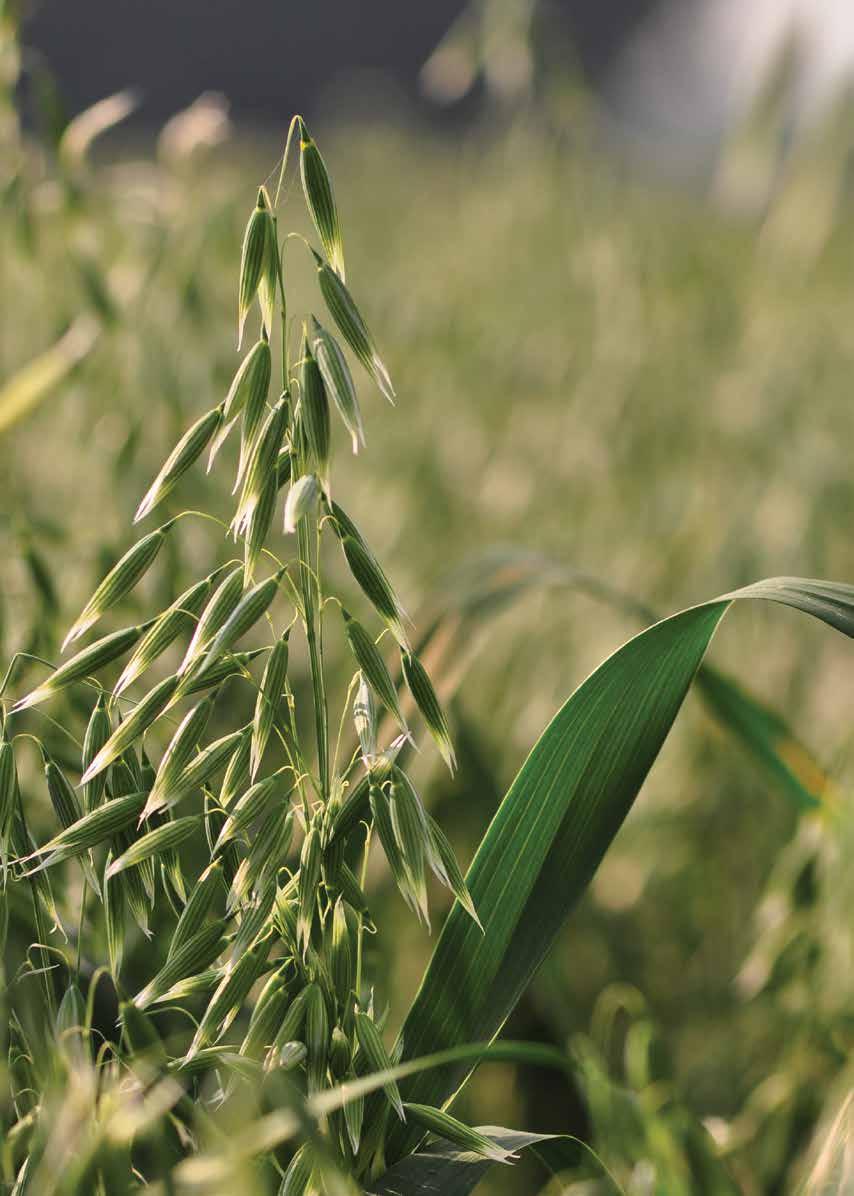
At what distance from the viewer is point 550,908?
333 millimetres

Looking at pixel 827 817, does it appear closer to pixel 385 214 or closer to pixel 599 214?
pixel 599 214

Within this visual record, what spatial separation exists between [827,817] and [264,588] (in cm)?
35

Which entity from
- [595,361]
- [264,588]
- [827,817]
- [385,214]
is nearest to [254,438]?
[264,588]

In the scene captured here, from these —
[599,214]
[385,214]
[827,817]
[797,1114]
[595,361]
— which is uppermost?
[385,214]

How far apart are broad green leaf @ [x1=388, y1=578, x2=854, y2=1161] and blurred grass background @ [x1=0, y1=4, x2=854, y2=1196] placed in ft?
0.25

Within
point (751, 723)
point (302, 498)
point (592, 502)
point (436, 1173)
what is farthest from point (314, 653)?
point (592, 502)

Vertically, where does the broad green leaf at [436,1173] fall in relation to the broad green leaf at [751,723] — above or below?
below

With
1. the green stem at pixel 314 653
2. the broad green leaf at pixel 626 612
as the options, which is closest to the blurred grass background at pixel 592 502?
the broad green leaf at pixel 626 612

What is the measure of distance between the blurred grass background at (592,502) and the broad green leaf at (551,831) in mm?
77

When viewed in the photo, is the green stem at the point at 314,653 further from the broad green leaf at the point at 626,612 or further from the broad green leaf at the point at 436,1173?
the broad green leaf at the point at 626,612

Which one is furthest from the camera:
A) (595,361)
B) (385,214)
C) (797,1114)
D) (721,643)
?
(385,214)

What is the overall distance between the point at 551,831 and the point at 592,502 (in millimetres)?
809

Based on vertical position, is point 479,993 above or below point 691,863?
above

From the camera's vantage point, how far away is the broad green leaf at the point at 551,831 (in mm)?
327
